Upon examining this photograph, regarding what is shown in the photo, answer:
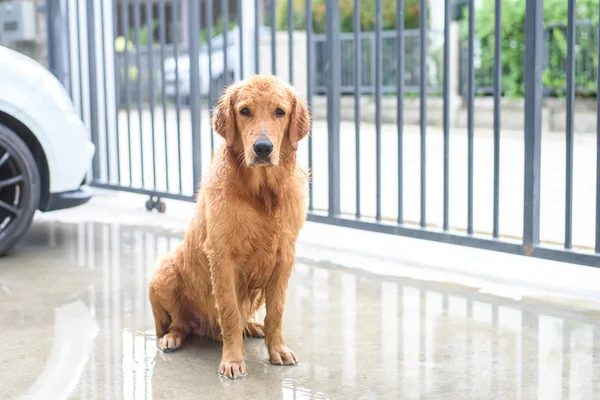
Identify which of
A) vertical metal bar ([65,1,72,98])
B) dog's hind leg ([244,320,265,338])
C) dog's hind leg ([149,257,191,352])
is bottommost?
dog's hind leg ([244,320,265,338])

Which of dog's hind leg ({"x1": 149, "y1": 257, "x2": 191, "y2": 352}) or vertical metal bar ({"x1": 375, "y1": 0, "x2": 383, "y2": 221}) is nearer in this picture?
dog's hind leg ({"x1": 149, "y1": 257, "x2": 191, "y2": 352})

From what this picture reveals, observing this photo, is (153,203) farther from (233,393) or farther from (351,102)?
(351,102)

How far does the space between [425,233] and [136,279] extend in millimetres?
1848

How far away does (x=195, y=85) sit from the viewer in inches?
283

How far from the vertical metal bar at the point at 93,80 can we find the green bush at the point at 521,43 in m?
8.02

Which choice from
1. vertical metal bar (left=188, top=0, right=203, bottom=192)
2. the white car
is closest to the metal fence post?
vertical metal bar (left=188, top=0, right=203, bottom=192)

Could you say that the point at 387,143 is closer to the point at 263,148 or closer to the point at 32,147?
the point at 32,147

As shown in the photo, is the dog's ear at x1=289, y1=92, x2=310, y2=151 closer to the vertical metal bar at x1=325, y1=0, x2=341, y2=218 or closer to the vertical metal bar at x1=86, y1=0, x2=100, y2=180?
the vertical metal bar at x1=325, y1=0, x2=341, y2=218

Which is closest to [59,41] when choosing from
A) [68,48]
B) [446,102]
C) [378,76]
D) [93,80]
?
[68,48]

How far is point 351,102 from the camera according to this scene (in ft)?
58.0

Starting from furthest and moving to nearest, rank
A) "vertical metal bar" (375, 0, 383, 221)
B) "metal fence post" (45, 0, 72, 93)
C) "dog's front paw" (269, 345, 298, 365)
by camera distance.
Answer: "metal fence post" (45, 0, 72, 93) → "vertical metal bar" (375, 0, 383, 221) → "dog's front paw" (269, 345, 298, 365)

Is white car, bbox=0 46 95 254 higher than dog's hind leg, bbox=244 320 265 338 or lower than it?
higher

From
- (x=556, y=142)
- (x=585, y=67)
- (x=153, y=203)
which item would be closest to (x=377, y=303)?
(x=153, y=203)

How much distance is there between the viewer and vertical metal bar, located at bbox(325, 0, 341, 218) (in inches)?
237
